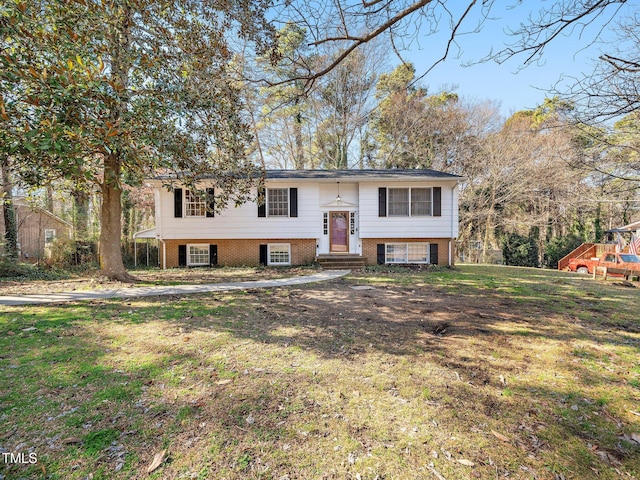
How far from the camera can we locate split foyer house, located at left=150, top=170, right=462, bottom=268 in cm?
1339

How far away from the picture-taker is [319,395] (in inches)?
117

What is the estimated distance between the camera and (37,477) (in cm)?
199

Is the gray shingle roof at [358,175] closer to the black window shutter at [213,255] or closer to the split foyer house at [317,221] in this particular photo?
the split foyer house at [317,221]

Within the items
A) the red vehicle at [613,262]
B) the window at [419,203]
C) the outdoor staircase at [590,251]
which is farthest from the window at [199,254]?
the outdoor staircase at [590,251]

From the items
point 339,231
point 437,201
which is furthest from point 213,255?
point 437,201

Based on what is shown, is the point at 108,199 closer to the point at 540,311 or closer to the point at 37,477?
the point at 37,477

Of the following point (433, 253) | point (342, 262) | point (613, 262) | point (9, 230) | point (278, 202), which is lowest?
point (613, 262)

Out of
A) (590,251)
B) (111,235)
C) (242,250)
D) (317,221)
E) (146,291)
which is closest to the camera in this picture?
(146,291)

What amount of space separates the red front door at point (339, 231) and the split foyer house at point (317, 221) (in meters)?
0.09

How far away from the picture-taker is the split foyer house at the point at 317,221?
43.9 ft

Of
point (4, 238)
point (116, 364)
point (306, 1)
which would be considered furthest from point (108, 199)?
point (306, 1)

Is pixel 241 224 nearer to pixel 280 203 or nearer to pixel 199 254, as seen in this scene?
pixel 280 203

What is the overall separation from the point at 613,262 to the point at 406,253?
Answer: 8327mm

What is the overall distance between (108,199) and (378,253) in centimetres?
1027
